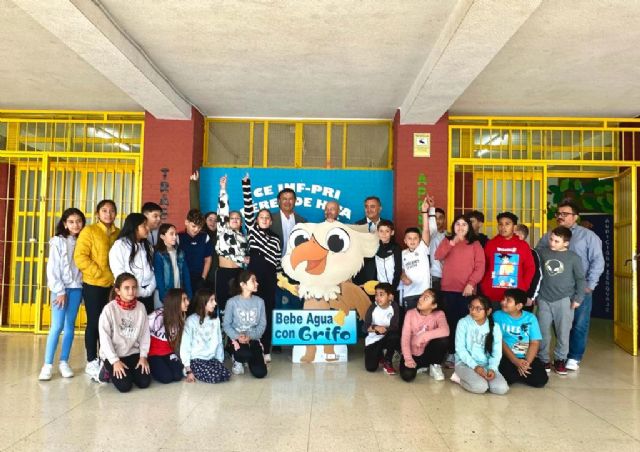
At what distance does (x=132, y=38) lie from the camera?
4.13 meters

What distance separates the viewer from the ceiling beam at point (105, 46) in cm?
333

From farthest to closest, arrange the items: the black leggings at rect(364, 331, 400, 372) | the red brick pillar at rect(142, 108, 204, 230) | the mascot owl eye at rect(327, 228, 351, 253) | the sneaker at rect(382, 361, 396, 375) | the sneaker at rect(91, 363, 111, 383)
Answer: the red brick pillar at rect(142, 108, 204, 230), the mascot owl eye at rect(327, 228, 351, 253), the black leggings at rect(364, 331, 400, 372), the sneaker at rect(382, 361, 396, 375), the sneaker at rect(91, 363, 111, 383)

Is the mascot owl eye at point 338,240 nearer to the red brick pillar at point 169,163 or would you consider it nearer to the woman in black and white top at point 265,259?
the woman in black and white top at point 265,259

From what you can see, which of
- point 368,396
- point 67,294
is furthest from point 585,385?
point 67,294

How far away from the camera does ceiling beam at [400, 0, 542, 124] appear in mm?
3176

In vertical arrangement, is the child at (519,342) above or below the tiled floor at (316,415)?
above

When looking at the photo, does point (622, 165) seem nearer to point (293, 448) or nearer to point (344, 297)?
point (344, 297)

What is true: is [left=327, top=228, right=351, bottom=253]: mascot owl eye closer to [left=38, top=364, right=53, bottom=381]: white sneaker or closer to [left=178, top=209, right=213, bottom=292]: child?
[left=178, top=209, right=213, bottom=292]: child

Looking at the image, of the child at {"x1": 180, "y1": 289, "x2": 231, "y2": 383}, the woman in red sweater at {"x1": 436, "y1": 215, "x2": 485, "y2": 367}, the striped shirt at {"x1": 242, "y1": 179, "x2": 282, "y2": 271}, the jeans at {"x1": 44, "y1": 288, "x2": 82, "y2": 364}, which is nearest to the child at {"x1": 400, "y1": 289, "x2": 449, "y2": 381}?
the woman in red sweater at {"x1": 436, "y1": 215, "x2": 485, "y2": 367}

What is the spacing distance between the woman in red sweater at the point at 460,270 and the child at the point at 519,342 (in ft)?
1.05

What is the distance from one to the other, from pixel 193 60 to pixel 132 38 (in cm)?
59

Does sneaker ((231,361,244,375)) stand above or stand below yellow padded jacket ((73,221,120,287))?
below

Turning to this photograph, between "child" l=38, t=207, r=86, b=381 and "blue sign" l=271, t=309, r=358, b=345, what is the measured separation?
1.70m

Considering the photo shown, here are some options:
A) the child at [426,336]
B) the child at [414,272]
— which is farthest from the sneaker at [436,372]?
the child at [414,272]
